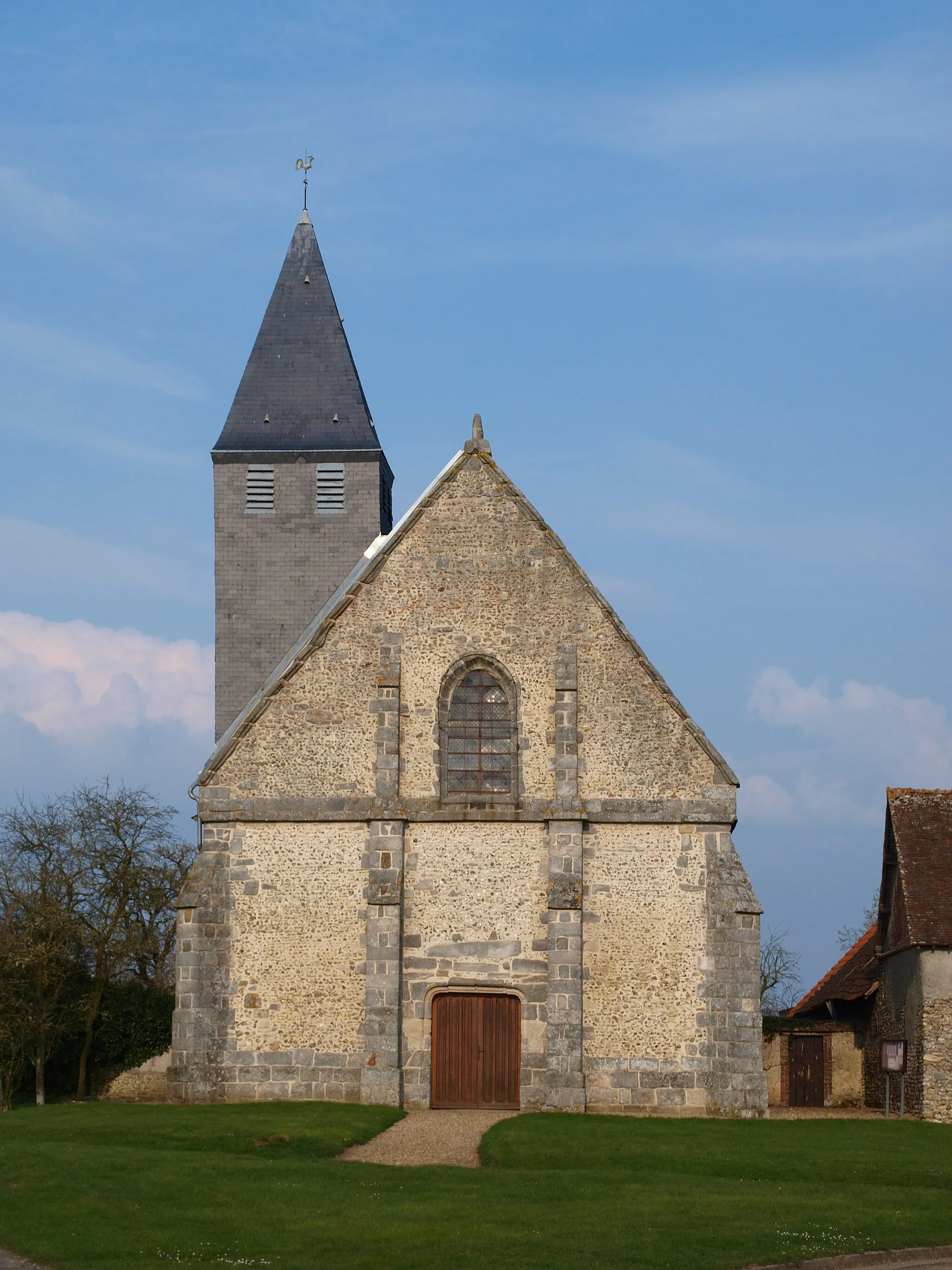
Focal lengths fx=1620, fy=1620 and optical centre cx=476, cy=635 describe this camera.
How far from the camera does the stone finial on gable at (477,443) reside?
2448cm

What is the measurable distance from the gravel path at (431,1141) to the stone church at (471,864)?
85 centimetres

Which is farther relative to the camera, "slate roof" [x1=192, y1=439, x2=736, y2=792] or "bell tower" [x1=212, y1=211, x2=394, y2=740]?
"bell tower" [x1=212, y1=211, x2=394, y2=740]

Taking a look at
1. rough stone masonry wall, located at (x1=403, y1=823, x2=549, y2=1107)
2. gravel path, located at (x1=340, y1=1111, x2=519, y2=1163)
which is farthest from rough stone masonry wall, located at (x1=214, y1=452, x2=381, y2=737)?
gravel path, located at (x1=340, y1=1111, x2=519, y2=1163)

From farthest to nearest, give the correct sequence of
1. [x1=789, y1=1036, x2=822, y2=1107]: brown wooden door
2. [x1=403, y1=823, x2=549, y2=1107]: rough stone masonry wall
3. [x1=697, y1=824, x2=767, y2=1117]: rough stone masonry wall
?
1. [x1=789, y1=1036, x2=822, y2=1107]: brown wooden door
2. [x1=403, y1=823, x2=549, y2=1107]: rough stone masonry wall
3. [x1=697, y1=824, x2=767, y2=1117]: rough stone masonry wall

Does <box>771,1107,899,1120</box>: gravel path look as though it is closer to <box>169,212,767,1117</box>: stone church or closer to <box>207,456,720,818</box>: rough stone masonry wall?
<box>169,212,767,1117</box>: stone church

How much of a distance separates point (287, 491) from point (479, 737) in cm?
1296

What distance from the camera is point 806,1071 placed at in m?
27.2

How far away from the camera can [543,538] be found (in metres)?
24.1

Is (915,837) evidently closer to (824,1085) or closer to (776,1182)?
(824,1085)

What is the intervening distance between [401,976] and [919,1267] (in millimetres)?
11071

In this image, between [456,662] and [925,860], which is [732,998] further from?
[456,662]

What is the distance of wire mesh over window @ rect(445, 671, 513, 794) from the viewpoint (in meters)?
23.3

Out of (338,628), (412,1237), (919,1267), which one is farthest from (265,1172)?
(338,628)

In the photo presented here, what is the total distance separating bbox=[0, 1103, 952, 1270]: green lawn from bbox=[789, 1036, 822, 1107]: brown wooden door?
17.6 ft
